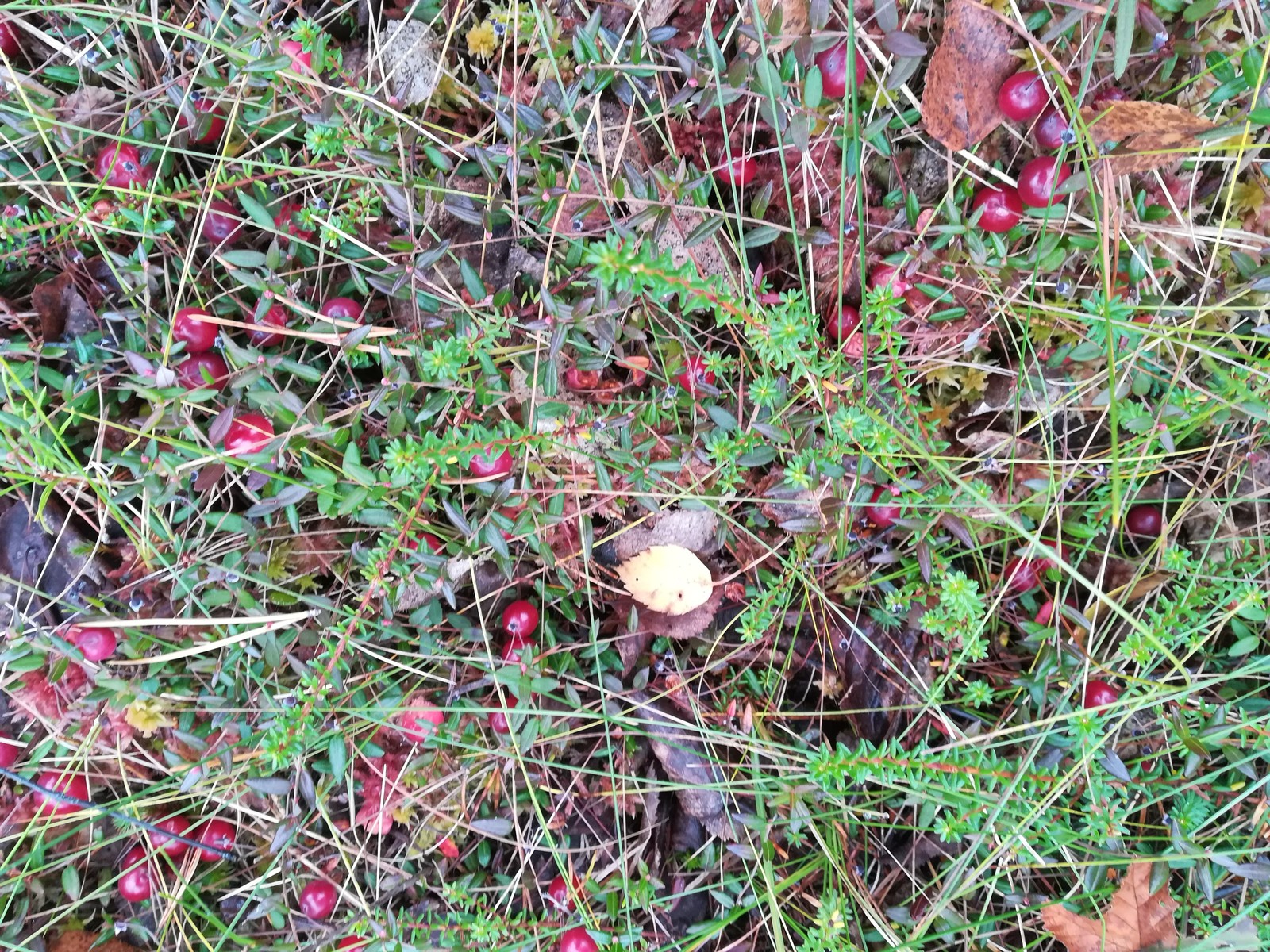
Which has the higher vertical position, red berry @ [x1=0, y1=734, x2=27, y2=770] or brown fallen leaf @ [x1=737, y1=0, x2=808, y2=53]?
brown fallen leaf @ [x1=737, y1=0, x2=808, y2=53]

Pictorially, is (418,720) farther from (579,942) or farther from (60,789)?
(60,789)

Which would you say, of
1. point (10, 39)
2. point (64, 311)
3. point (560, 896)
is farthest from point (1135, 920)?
point (10, 39)

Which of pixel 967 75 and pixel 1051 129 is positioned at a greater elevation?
pixel 967 75

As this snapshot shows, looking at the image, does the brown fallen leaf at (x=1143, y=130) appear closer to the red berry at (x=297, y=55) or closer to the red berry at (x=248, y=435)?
the red berry at (x=297, y=55)

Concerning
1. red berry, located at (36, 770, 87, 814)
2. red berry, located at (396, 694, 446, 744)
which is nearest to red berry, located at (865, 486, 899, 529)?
red berry, located at (396, 694, 446, 744)

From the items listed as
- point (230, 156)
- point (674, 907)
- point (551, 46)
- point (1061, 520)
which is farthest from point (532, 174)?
point (674, 907)

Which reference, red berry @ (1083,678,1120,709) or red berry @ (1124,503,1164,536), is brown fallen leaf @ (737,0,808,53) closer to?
red berry @ (1124,503,1164,536)
